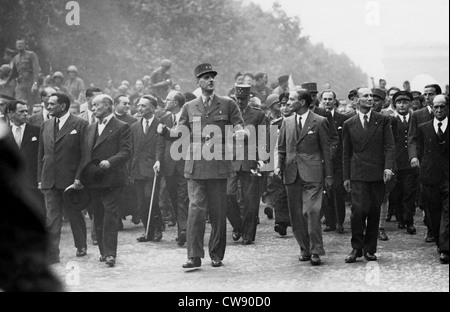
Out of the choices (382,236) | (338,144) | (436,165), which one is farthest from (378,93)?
(436,165)

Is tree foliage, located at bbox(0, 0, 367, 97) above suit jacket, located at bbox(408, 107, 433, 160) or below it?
above

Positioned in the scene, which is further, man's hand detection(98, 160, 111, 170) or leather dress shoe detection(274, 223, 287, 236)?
leather dress shoe detection(274, 223, 287, 236)

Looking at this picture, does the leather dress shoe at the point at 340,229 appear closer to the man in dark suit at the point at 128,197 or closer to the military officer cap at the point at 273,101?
the military officer cap at the point at 273,101

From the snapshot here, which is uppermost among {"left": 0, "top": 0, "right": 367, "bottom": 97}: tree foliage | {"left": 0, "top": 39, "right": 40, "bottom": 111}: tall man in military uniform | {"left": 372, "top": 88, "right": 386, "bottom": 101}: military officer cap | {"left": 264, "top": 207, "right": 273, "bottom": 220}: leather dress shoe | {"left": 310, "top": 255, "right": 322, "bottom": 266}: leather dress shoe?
{"left": 0, "top": 0, "right": 367, "bottom": 97}: tree foliage

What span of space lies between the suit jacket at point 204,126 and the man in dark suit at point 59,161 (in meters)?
1.50

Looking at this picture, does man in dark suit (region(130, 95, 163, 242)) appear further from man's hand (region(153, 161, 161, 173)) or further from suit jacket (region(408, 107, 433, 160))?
suit jacket (region(408, 107, 433, 160))

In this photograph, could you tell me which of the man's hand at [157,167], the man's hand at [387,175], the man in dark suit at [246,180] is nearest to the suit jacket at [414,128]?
the man's hand at [387,175]

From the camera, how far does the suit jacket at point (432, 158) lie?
377 inches

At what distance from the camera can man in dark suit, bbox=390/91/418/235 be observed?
1197cm

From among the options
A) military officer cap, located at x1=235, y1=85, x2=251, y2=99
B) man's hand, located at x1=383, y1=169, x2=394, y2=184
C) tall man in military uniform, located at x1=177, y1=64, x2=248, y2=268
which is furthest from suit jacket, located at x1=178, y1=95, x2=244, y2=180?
military officer cap, located at x1=235, y1=85, x2=251, y2=99

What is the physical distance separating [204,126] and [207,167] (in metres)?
0.52

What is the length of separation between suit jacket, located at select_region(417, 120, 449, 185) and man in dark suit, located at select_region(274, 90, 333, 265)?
114cm

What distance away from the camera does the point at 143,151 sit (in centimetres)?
1240
